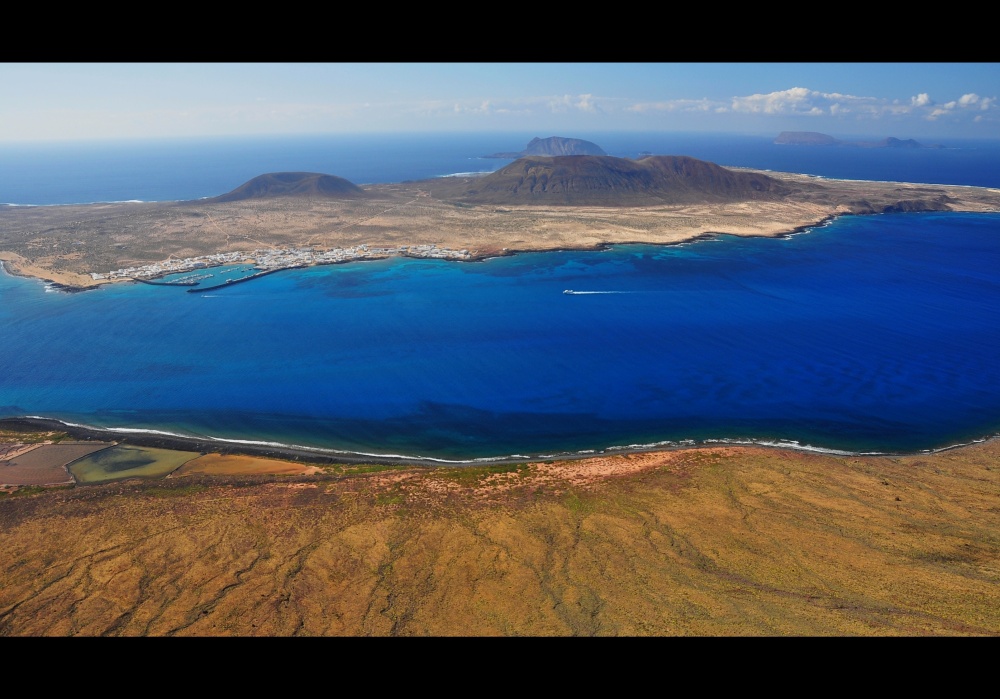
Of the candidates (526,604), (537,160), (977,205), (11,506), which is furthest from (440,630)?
(977,205)

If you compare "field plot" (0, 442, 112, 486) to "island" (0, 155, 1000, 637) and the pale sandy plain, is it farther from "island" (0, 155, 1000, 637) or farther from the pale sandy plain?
the pale sandy plain

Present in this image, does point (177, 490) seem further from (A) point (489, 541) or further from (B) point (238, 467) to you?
(A) point (489, 541)

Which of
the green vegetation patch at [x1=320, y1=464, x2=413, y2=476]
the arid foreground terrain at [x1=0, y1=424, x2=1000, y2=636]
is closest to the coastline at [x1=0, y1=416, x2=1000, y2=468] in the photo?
the green vegetation patch at [x1=320, y1=464, x2=413, y2=476]

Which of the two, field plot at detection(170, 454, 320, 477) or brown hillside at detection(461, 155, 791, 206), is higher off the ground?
brown hillside at detection(461, 155, 791, 206)

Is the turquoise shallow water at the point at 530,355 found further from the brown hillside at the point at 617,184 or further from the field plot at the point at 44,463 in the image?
the brown hillside at the point at 617,184

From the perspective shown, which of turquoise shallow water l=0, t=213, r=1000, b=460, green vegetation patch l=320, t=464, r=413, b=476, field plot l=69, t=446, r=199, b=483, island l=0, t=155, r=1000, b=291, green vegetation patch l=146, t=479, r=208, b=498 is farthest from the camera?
island l=0, t=155, r=1000, b=291

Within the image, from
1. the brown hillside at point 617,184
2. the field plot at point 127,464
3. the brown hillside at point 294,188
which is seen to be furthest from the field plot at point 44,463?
the brown hillside at point 294,188
